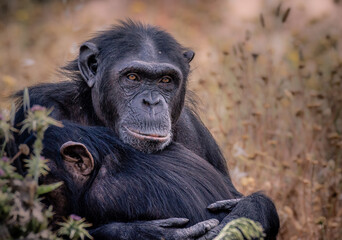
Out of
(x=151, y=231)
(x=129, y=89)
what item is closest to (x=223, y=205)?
(x=151, y=231)

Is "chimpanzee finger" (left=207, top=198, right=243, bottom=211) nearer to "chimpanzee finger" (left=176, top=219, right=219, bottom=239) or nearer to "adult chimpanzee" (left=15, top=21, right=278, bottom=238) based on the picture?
"chimpanzee finger" (left=176, top=219, right=219, bottom=239)

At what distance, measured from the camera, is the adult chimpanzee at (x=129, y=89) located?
18.8 ft

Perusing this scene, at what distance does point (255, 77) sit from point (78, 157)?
4.64 meters

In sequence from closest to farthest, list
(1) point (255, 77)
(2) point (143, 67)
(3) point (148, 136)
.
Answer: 1. (3) point (148, 136)
2. (2) point (143, 67)
3. (1) point (255, 77)

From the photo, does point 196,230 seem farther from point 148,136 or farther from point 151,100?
point 151,100

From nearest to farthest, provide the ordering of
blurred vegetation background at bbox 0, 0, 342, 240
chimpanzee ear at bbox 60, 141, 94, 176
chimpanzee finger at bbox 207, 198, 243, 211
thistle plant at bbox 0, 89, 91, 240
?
thistle plant at bbox 0, 89, 91, 240 < chimpanzee ear at bbox 60, 141, 94, 176 < chimpanzee finger at bbox 207, 198, 243, 211 < blurred vegetation background at bbox 0, 0, 342, 240

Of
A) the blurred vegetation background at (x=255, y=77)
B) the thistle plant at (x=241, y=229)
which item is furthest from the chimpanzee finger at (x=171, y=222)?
the blurred vegetation background at (x=255, y=77)

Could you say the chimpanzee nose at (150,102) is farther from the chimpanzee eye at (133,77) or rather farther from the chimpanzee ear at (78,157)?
the chimpanzee ear at (78,157)

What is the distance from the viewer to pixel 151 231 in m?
4.59

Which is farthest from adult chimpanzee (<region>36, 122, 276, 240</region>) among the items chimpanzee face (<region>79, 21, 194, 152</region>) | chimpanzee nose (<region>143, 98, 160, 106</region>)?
chimpanzee nose (<region>143, 98, 160, 106</region>)

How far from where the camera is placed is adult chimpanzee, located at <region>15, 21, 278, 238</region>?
5.73 meters

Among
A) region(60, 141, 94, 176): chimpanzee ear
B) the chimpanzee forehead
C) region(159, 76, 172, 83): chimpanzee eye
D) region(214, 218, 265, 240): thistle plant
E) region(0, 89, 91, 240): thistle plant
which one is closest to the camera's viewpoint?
region(0, 89, 91, 240): thistle plant

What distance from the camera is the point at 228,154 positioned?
7.82 metres

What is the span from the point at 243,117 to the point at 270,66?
79cm
